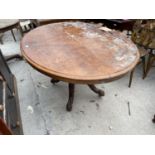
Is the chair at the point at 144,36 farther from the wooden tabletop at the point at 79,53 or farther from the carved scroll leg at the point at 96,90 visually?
the wooden tabletop at the point at 79,53

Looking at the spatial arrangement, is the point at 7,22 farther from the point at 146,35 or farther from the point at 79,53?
the point at 146,35

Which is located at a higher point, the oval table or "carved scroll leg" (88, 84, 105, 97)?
the oval table

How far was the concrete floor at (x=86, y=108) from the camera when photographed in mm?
1911

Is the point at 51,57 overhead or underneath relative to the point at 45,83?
overhead

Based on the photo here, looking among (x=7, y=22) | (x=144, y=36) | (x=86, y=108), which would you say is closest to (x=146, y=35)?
(x=144, y=36)

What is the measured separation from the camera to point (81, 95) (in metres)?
2.31

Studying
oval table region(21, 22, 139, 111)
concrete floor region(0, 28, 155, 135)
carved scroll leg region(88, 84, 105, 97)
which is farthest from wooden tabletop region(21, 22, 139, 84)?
concrete floor region(0, 28, 155, 135)

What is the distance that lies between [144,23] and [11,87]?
1788 mm

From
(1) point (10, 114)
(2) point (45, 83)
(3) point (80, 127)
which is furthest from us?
(2) point (45, 83)

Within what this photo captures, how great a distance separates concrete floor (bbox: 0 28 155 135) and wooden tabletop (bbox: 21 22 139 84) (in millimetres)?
687

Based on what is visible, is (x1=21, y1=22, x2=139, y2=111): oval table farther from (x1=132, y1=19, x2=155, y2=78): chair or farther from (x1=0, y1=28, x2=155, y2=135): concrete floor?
(x1=132, y1=19, x2=155, y2=78): chair

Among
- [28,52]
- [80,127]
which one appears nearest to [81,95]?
[80,127]

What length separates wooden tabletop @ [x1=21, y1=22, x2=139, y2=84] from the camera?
1.41m
